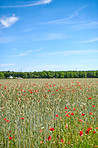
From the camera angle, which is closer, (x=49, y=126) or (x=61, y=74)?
(x=49, y=126)

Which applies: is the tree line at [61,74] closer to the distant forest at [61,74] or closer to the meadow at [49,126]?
the distant forest at [61,74]

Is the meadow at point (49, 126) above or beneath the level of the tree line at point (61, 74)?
beneath

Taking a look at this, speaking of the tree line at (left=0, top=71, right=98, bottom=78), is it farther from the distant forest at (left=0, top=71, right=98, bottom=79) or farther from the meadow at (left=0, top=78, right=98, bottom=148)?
the meadow at (left=0, top=78, right=98, bottom=148)

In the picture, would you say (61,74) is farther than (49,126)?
Yes

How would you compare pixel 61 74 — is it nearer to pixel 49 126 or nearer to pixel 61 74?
pixel 61 74

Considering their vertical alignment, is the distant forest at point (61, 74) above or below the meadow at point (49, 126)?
above

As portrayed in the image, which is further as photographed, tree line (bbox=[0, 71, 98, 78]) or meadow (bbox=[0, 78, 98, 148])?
tree line (bbox=[0, 71, 98, 78])

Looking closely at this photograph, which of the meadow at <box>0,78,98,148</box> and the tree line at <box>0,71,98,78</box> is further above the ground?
the tree line at <box>0,71,98,78</box>

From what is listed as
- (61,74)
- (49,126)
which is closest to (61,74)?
(61,74)

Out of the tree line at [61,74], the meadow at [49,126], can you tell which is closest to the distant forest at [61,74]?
the tree line at [61,74]

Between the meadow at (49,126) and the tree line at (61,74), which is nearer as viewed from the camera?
the meadow at (49,126)

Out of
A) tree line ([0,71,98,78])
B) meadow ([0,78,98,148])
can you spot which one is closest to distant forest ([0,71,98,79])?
tree line ([0,71,98,78])

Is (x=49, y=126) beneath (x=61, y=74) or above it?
beneath

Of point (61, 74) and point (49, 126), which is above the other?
point (61, 74)
